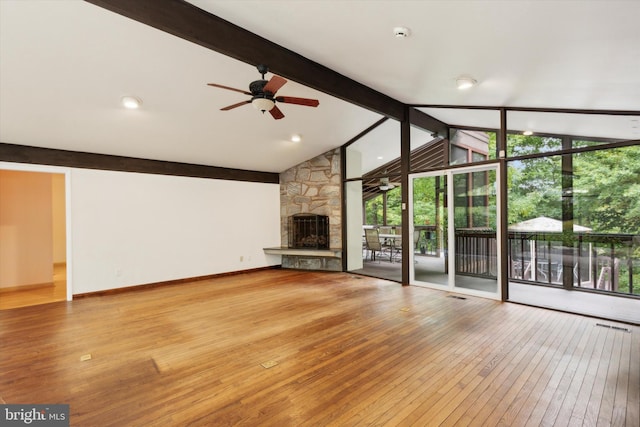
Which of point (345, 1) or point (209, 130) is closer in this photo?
point (345, 1)

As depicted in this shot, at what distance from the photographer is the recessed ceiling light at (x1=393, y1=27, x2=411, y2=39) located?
2.69 meters

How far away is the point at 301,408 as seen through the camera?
80.5 inches

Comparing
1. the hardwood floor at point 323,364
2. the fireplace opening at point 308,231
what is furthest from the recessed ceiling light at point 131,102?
the fireplace opening at point 308,231

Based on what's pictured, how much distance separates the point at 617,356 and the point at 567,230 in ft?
5.62

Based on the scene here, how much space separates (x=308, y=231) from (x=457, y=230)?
3.34m

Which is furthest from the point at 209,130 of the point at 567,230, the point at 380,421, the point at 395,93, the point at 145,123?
the point at 567,230

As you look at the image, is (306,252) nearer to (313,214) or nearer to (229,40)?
(313,214)

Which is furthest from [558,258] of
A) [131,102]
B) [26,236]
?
[26,236]

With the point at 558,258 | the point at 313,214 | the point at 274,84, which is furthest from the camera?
the point at 313,214

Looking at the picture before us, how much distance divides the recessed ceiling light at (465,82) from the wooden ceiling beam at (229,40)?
1305mm

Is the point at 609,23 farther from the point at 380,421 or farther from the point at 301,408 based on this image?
the point at 301,408

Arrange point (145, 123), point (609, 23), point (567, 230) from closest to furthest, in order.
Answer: point (609, 23)
point (567, 230)
point (145, 123)

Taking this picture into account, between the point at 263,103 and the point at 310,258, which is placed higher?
the point at 263,103

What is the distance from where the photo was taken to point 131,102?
3.82 meters
